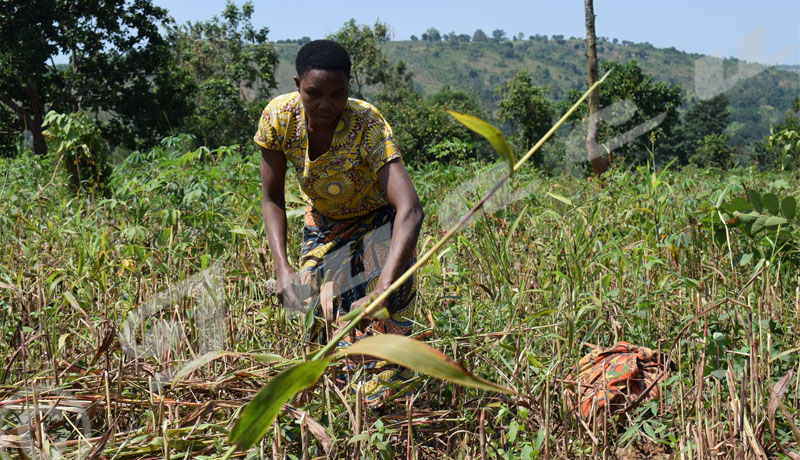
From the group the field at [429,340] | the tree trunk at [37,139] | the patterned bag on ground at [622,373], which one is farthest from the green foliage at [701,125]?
the patterned bag on ground at [622,373]

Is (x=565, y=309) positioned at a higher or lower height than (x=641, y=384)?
higher

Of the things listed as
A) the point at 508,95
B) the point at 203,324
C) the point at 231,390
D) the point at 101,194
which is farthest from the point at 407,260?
the point at 508,95

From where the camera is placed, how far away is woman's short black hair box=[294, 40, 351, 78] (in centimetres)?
173

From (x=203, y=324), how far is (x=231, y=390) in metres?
0.66

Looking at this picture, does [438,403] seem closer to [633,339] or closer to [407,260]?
[407,260]

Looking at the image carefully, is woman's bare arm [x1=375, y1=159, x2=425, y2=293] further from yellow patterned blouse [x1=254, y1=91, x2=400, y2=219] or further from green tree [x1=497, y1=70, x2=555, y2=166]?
green tree [x1=497, y1=70, x2=555, y2=166]

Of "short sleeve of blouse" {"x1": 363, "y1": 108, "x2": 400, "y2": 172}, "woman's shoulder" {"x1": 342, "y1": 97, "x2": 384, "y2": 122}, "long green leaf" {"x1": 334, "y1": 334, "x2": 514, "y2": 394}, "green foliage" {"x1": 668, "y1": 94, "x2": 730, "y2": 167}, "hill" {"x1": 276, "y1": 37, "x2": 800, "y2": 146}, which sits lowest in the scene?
"green foliage" {"x1": 668, "y1": 94, "x2": 730, "y2": 167}

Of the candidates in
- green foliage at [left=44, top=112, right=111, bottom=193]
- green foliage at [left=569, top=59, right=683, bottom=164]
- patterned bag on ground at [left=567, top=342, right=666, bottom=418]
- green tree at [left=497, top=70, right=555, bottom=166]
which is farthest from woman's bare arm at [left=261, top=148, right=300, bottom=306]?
green tree at [left=497, top=70, right=555, bottom=166]

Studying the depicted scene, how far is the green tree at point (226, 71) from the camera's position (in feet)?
85.3

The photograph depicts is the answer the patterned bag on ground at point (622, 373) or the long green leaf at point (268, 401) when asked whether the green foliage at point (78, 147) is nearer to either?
the patterned bag on ground at point (622, 373)

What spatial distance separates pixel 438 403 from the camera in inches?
72.5

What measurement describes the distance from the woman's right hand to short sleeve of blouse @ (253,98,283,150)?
1.40ft

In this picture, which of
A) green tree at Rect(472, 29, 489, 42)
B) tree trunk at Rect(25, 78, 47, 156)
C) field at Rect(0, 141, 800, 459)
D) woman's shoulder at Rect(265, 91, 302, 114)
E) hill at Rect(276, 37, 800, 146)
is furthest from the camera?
green tree at Rect(472, 29, 489, 42)

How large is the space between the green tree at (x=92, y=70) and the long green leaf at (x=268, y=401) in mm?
18324
